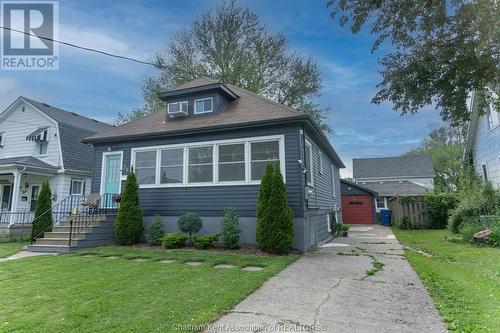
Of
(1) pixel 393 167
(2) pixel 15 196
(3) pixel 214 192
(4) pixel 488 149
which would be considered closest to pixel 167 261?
(3) pixel 214 192

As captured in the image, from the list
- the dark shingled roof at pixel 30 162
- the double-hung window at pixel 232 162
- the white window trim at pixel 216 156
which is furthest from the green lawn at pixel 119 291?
the dark shingled roof at pixel 30 162

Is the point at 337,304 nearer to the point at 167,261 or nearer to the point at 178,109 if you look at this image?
the point at 167,261

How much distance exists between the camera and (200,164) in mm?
10469

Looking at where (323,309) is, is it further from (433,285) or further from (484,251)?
(484,251)

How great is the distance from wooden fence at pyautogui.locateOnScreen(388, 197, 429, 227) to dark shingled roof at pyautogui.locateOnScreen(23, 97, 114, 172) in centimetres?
1863

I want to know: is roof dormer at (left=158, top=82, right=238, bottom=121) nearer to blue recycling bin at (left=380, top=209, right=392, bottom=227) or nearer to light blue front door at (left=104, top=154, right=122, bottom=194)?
light blue front door at (left=104, top=154, right=122, bottom=194)

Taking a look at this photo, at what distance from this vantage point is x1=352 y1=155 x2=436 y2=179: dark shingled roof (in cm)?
3148

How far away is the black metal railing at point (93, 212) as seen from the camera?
998cm

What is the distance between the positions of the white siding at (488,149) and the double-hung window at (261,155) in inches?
398

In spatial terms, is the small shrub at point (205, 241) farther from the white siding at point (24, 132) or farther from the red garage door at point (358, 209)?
the red garage door at point (358, 209)

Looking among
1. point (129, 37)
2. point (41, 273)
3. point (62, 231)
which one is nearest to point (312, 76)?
point (129, 37)

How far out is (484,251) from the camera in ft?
28.3

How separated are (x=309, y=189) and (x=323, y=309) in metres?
5.88

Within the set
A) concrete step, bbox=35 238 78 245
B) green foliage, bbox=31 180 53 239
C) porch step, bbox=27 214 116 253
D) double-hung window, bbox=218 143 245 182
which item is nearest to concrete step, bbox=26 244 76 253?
porch step, bbox=27 214 116 253
